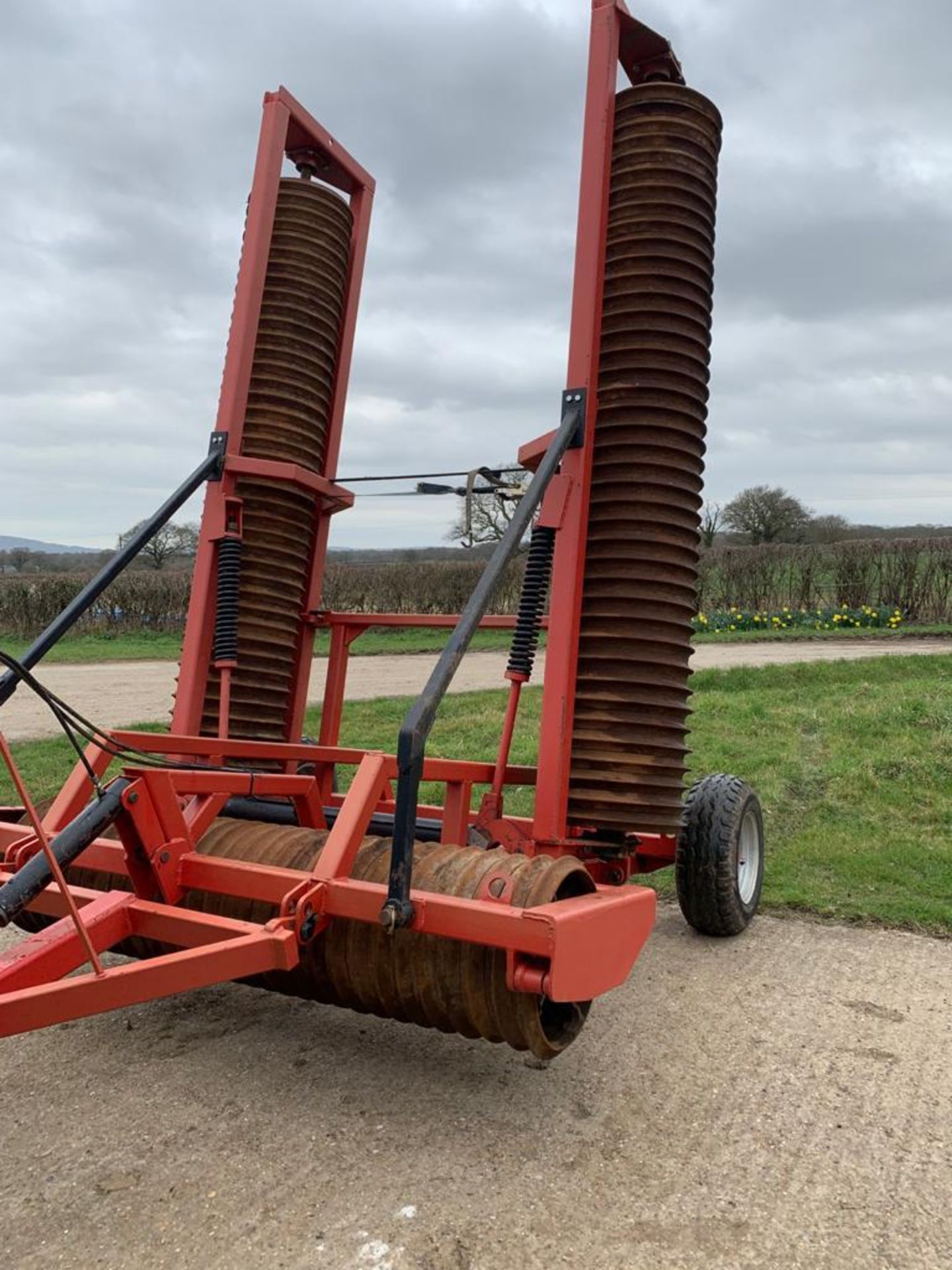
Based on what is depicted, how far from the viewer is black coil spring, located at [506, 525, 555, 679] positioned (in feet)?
12.1

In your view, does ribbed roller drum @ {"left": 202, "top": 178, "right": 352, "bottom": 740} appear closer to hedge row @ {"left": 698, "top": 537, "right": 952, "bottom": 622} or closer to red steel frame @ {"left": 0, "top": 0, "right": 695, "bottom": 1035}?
red steel frame @ {"left": 0, "top": 0, "right": 695, "bottom": 1035}

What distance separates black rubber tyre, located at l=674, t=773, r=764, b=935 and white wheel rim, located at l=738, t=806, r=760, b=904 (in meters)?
0.02

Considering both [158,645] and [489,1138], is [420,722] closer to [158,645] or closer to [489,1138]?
[489,1138]

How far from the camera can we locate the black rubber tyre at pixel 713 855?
4.26 m

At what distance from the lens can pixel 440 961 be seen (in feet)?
9.34

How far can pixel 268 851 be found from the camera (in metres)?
3.24

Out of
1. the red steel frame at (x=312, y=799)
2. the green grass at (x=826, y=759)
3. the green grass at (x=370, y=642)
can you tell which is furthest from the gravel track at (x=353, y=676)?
the red steel frame at (x=312, y=799)

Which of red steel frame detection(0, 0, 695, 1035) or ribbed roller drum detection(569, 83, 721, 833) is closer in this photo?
red steel frame detection(0, 0, 695, 1035)

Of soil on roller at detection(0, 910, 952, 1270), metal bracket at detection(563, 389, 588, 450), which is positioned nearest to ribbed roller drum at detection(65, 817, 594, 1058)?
soil on roller at detection(0, 910, 952, 1270)

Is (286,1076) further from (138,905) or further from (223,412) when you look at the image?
(223,412)

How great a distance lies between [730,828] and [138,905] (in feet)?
8.06

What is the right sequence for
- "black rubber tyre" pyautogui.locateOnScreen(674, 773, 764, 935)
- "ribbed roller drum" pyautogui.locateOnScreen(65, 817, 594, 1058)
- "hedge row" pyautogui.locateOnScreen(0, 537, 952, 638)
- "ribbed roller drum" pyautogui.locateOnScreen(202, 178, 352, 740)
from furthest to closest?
"hedge row" pyautogui.locateOnScreen(0, 537, 952, 638) < "ribbed roller drum" pyautogui.locateOnScreen(202, 178, 352, 740) < "black rubber tyre" pyautogui.locateOnScreen(674, 773, 764, 935) < "ribbed roller drum" pyautogui.locateOnScreen(65, 817, 594, 1058)

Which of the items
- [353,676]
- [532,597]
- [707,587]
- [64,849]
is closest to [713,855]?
[532,597]

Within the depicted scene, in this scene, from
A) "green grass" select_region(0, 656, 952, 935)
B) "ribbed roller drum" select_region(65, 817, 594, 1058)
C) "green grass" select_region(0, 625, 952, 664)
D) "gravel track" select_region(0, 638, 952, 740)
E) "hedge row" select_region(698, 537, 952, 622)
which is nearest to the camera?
"ribbed roller drum" select_region(65, 817, 594, 1058)
